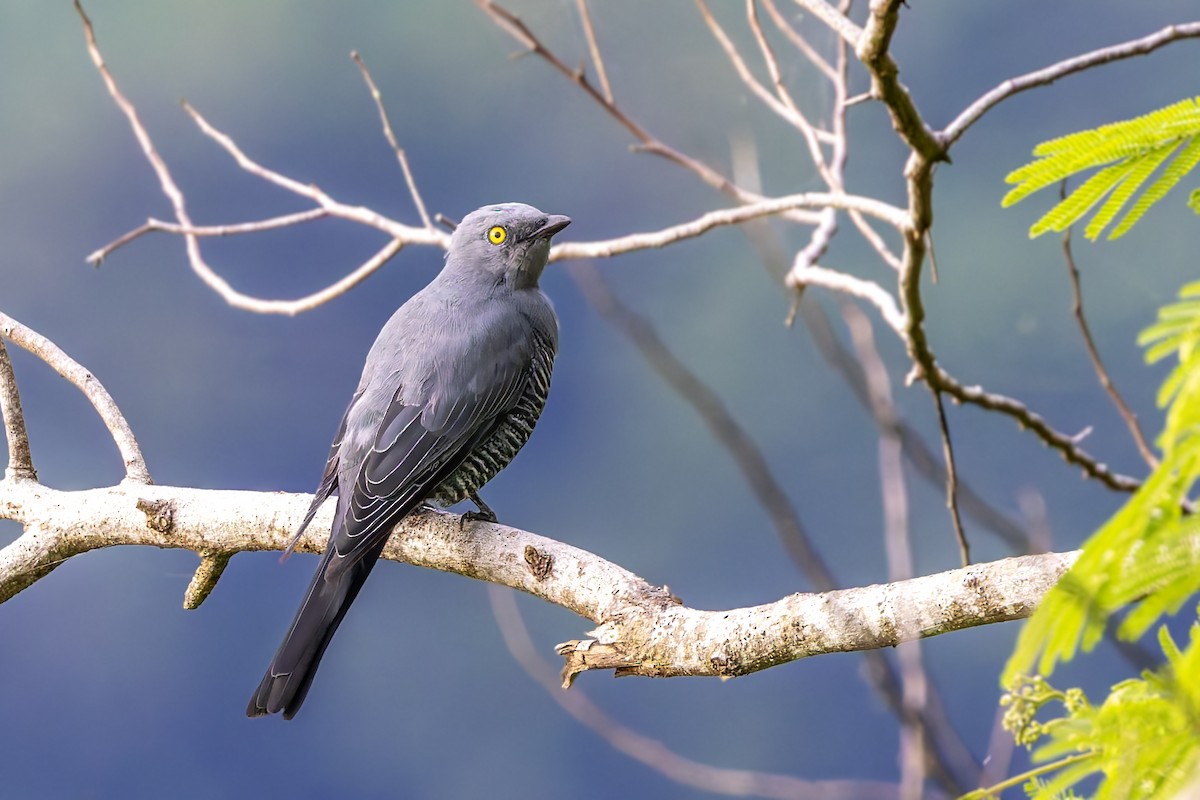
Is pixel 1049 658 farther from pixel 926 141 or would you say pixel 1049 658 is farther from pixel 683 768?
pixel 683 768

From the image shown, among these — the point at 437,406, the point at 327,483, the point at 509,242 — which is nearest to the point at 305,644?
the point at 327,483

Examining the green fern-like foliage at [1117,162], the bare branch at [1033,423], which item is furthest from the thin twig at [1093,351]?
the green fern-like foliage at [1117,162]

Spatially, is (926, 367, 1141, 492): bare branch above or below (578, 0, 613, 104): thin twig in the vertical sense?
below

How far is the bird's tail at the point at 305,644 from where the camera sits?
2283mm

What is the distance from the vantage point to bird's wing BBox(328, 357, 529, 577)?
2.30 m

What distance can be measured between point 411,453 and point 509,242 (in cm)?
70

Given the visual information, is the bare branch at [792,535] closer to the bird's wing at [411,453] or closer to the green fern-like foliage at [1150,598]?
the bird's wing at [411,453]

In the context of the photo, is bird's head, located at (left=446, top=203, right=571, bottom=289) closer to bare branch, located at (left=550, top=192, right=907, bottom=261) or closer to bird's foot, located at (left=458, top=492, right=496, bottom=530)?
bare branch, located at (left=550, top=192, right=907, bottom=261)

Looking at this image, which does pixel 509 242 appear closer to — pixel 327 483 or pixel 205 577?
pixel 327 483

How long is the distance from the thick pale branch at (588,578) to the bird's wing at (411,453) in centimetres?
13

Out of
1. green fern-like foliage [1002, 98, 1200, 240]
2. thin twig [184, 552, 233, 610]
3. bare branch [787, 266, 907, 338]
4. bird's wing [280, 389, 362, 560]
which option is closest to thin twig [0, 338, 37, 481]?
thin twig [184, 552, 233, 610]

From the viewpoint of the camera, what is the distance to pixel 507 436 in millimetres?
2725

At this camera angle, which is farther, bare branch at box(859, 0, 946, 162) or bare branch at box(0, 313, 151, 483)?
bare branch at box(0, 313, 151, 483)

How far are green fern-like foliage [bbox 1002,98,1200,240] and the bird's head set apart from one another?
171 cm
